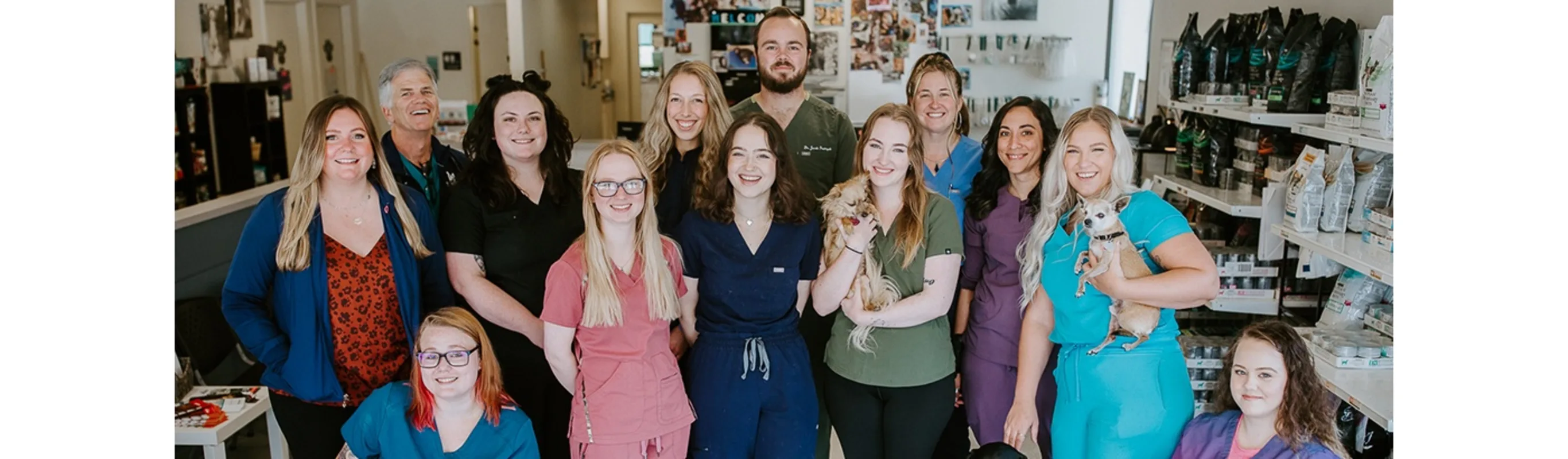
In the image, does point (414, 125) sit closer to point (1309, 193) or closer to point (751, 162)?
point (751, 162)

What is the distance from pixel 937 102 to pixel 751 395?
106 centimetres

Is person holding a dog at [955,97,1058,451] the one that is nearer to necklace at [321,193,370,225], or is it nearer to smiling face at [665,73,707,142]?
smiling face at [665,73,707,142]

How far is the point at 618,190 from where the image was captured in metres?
2.32

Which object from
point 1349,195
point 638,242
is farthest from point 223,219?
point 1349,195

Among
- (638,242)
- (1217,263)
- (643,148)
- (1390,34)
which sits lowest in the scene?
(1217,263)

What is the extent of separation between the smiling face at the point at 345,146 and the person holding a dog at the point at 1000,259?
1585 millimetres

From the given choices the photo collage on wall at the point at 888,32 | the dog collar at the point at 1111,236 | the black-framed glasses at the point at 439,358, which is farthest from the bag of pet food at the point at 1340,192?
the photo collage on wall at the point at 888,32

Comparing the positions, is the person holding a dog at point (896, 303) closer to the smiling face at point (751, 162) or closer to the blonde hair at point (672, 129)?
the smiling face at point (751, 162)

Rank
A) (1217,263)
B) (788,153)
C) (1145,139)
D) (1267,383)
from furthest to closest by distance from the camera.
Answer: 1. (1145,139)
2. (1217,263)
3. (788,153)
4. (1267,383)

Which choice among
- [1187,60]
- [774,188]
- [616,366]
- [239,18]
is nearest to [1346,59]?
[1187,60]

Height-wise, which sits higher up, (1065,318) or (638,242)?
(638,242)

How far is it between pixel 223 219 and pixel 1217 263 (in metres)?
4.33

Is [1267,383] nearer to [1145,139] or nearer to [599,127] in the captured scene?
[1145,139]
